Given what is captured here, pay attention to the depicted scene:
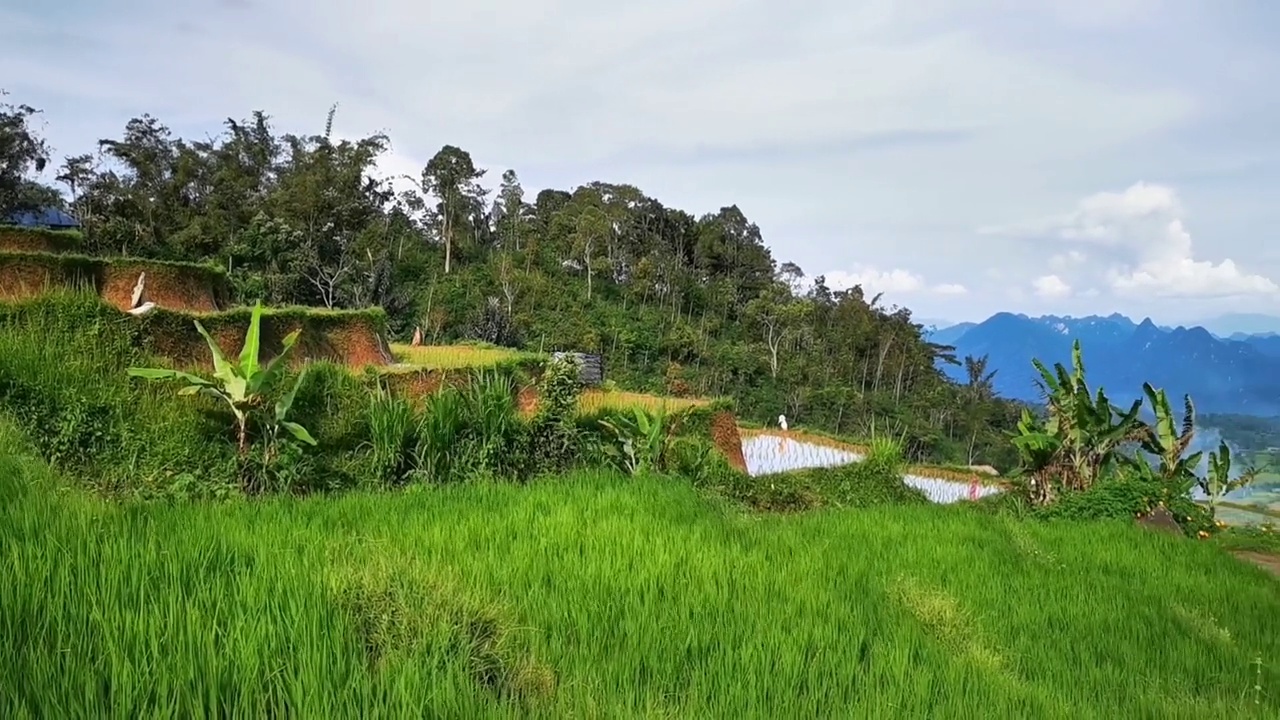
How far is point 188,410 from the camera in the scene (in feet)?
20.2

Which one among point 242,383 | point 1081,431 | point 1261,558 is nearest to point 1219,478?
point 1261,558

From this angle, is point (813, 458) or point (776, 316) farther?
point (776, 316)

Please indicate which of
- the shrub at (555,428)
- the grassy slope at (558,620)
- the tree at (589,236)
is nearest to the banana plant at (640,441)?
the shrub at (555,428)

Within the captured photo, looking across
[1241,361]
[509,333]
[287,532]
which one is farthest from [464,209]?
[1241,361]

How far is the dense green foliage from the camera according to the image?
2858cm

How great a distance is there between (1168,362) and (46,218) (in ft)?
505

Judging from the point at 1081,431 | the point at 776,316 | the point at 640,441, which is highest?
the point at 776,316

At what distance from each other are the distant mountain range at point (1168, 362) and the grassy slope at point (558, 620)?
279 ft

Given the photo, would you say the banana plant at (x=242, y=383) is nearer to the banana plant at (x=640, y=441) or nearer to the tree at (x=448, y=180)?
the banana plant at (x=640, y=441)

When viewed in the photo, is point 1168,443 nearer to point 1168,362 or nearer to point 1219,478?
point 1219,478

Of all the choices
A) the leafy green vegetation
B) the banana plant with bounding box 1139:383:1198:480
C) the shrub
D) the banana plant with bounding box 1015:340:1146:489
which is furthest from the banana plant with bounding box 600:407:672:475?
the banana plant with bounding box 1139:383:1198:480

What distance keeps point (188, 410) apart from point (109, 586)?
4.55 meters

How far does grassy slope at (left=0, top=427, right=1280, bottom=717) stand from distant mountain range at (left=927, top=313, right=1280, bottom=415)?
85.1m

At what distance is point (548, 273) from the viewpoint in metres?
41.5
